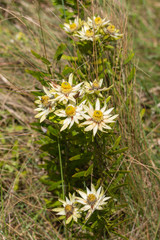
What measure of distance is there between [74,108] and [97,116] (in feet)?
0.38

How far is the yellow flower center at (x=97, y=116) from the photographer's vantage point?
1209 millimetres

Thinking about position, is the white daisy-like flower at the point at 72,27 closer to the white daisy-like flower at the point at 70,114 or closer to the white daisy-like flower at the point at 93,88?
the white daisy-like flower at the point at 93,88

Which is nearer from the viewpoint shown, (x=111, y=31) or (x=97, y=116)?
(x=97, y=116)

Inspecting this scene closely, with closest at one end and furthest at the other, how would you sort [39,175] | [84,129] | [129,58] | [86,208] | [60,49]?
[84,129]
[86,208]
[60,49]
[129,58]
[39,175]

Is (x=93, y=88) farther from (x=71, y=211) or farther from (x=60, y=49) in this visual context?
(x=71, y=211)

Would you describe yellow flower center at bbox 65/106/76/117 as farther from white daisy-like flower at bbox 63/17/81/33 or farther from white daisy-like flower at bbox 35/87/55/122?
white daisy-like flower at bbox 63/17/81/33

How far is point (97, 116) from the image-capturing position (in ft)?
3.97

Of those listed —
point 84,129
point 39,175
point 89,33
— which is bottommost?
point 39,175

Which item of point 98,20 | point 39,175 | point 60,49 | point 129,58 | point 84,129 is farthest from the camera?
point 39,175

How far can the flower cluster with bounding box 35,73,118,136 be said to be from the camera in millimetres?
1211

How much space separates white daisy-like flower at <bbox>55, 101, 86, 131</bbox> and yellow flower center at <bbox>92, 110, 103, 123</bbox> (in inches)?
2.2

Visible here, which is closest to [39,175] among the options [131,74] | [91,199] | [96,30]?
[91,199]

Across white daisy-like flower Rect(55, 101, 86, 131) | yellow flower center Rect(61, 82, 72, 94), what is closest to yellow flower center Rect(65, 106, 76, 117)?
white daisy-like flower Rect(55, 101, 86, 131)

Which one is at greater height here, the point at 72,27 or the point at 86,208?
the point at 72,27
